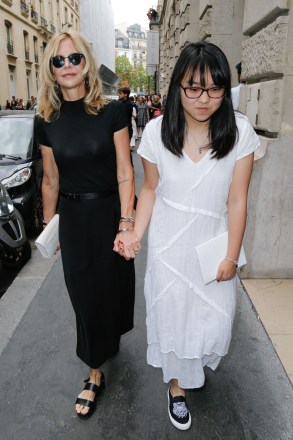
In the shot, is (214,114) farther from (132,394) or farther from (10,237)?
(10,237)

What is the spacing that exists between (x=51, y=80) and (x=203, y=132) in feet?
2.87

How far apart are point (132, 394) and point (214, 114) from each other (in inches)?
68.1

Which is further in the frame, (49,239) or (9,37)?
(9,37)

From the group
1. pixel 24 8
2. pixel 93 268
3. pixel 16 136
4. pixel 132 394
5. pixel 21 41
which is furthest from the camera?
pixel 24 8

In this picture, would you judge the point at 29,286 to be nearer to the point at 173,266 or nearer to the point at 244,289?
the point at 244,289

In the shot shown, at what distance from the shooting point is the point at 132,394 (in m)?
2.51

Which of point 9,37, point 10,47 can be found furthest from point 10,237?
point 9,37

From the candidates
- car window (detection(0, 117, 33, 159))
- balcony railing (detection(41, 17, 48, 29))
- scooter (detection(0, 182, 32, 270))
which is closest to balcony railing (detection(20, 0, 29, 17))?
balcony railing (detection(41, 17, 48, 29))

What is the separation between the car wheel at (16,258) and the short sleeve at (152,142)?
115 inches

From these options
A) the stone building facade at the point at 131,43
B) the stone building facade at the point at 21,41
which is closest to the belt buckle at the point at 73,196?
the stone building facade at the point at 21,41

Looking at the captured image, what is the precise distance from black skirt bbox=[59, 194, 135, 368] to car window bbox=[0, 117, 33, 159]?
13.0 ft

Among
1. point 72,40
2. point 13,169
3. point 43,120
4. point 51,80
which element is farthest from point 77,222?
point 13,169

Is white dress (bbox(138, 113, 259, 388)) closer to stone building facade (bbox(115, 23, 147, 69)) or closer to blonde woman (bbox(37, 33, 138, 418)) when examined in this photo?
blonde woman (bbox(37, 33, 138, 418))

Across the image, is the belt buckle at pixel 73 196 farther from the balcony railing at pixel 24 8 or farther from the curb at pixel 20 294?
the balcony railing at pixel 24 8
